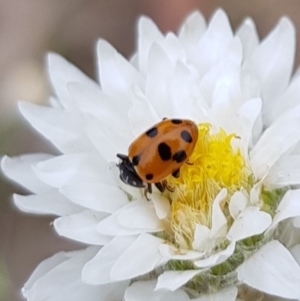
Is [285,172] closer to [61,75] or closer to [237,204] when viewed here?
[237,204]

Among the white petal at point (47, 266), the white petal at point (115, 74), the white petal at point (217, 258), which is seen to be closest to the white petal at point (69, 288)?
the white petal at point (47, 266)

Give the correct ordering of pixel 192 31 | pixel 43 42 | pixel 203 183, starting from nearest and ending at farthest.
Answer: pixel 203 183 → pixel 192 31 → pixel 43 42


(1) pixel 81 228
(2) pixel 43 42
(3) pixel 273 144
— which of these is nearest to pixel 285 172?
(3) pixel 273 144

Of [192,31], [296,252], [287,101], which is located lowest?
[296,252]

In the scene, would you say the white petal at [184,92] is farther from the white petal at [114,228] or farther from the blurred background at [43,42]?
the blurred background at [43,42]

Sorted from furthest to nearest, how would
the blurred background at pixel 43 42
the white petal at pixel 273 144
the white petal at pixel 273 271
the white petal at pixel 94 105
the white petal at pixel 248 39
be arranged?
the blurred background at pixel 43 42
the white petal at pixel 248 39
the white petal at pixel 94 105
the white petal at pixel 273 144
the white petal at pixel 273 271

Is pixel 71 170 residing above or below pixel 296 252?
above

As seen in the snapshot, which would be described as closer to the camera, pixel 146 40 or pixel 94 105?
pixel 94 105

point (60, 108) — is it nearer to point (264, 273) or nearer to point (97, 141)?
point (97, 141)
